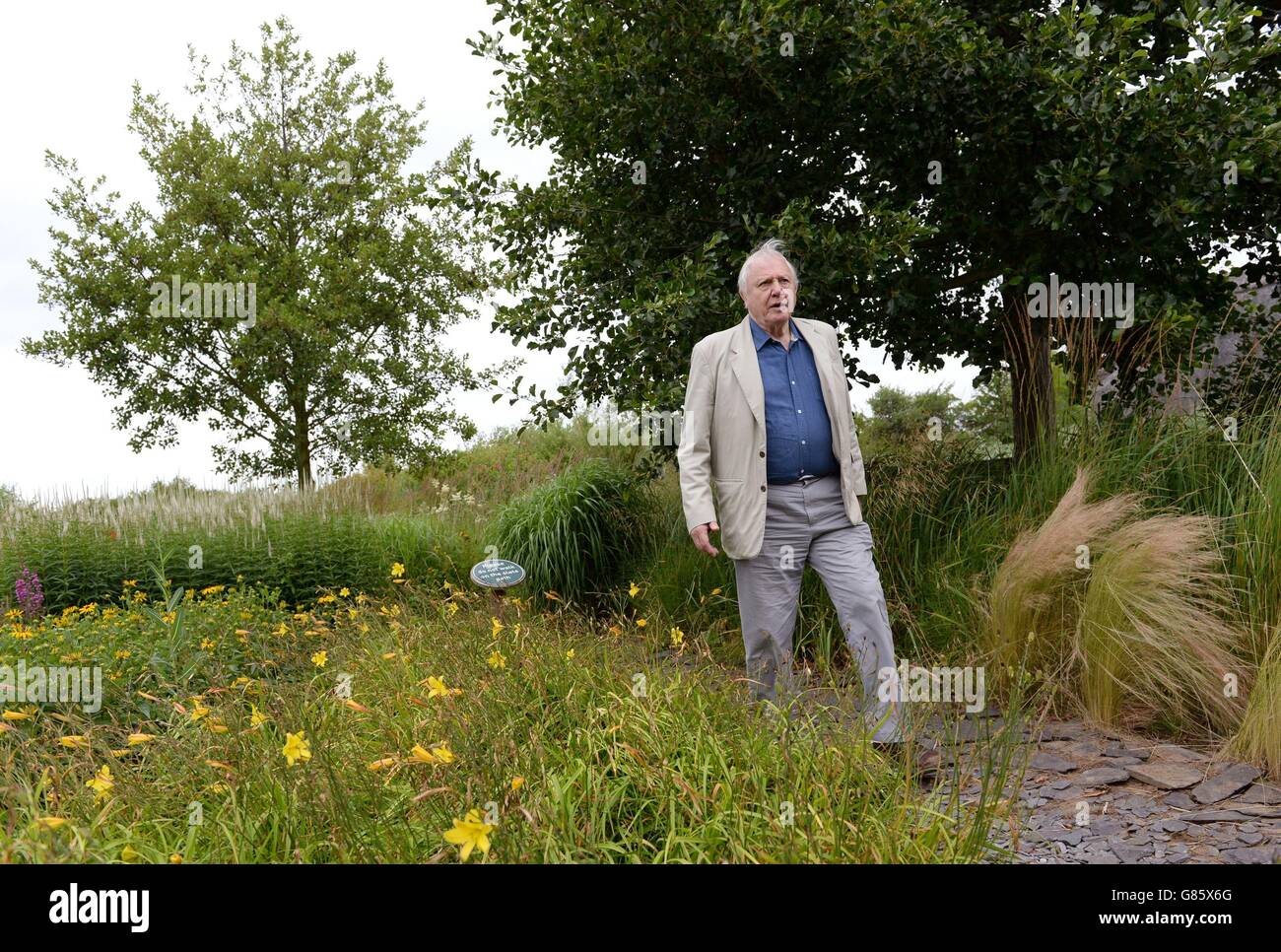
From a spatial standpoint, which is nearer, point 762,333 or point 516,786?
point 516,786

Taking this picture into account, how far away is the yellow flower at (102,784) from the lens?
307 centimetres

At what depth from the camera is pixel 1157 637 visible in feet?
14.9

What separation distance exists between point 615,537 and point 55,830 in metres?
5.09

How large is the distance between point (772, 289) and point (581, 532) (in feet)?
11.8

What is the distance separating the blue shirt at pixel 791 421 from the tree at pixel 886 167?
148 centimetres

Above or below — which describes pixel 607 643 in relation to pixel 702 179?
below

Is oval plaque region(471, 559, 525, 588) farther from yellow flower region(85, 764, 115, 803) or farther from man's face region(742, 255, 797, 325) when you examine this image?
yellow flower region(85, 764, 115, 803)

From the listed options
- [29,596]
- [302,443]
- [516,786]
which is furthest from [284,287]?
[516,786]

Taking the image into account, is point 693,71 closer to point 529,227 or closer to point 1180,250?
point 529,227

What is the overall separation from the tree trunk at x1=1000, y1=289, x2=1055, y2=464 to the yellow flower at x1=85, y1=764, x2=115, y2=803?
18.1ft

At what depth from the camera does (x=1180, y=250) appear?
6.63 m

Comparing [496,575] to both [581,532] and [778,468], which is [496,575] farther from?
[581,532]

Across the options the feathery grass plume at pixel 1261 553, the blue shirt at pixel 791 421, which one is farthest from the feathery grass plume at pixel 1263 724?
the blue shirt at pixel 791 421
